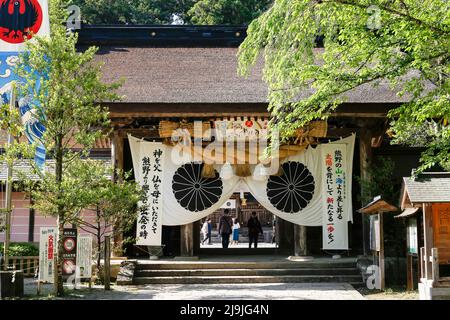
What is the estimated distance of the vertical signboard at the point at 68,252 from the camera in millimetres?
9914

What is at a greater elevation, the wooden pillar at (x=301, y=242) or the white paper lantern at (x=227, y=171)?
the white paper lantern at (x=227, y=171)

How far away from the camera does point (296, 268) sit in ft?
39.7

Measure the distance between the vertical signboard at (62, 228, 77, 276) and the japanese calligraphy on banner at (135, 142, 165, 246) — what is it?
9.07ft

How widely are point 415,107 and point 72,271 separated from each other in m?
6.54

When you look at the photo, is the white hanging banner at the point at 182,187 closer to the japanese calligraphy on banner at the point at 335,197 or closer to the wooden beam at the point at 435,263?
the japanese calligraphy on banner at the point at 335,197

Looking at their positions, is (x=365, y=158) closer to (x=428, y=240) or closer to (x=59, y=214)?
(x=428, y=240)

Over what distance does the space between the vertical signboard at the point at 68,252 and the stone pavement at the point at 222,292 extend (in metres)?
0.45

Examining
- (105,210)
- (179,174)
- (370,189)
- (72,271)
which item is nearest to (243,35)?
(179,174)

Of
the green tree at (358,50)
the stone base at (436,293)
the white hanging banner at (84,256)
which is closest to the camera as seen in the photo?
the green tree at (358,50)

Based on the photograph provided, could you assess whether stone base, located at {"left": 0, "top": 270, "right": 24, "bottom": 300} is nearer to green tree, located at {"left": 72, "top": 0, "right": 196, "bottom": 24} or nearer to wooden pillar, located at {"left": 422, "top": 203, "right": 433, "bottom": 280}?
wooden pillar, located at {"left": 422, "top": 203, "right": 433, "bottom": 280}

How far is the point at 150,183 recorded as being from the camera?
42.7 ft

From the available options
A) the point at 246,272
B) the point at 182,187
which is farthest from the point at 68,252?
the point at 246,272

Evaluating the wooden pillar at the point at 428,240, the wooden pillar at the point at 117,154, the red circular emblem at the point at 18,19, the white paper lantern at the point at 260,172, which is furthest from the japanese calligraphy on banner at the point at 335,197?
the red circular emblem at the point at 18,19

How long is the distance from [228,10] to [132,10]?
5971 mm
